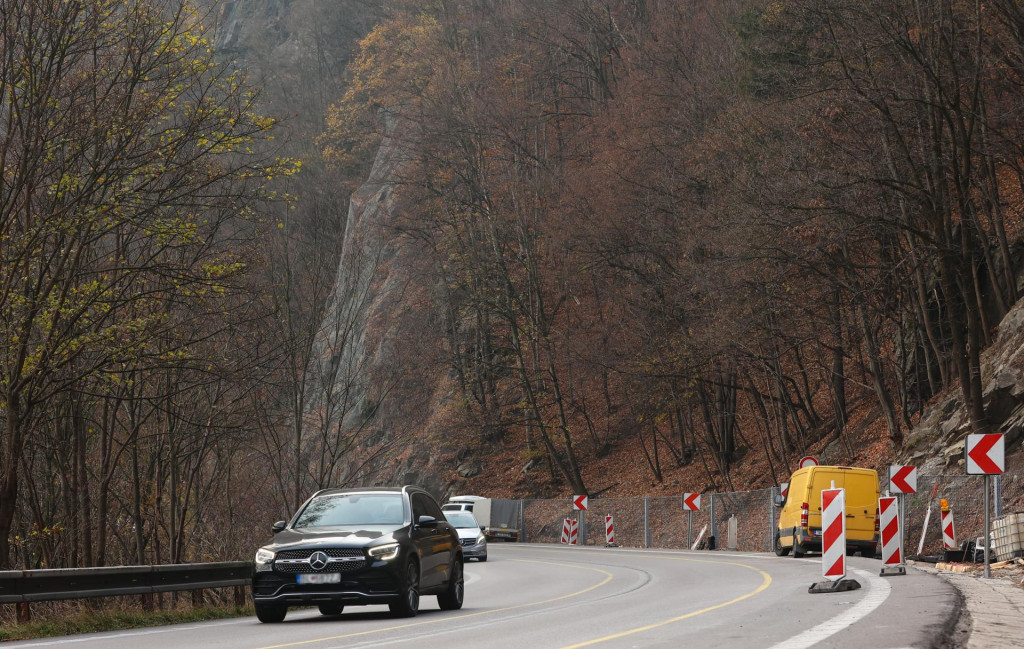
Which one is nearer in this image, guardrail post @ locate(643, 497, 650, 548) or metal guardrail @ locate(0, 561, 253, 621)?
metal guardrail @ locate(0, 561, 253, 621)

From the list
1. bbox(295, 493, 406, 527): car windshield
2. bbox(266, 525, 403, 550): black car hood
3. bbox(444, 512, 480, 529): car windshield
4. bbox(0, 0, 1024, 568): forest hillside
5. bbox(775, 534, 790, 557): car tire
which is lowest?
bbox(775, 534, 790, 557): car tire

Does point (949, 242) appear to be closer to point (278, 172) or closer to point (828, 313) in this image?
point (828, 313)

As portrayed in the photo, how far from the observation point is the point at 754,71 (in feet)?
127

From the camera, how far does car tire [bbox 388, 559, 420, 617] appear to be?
14617mm

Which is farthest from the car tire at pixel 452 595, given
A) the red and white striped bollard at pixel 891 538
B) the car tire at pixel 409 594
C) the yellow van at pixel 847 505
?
the yellow van at pixel 847 505

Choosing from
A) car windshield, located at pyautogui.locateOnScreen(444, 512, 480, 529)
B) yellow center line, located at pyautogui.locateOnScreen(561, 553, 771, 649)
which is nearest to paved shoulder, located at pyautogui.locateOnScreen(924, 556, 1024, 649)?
yellow center line, located at pyautogui.locateOnScreen(561, 553, 771, 649)

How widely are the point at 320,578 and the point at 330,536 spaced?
656mm

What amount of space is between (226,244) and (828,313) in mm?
19650

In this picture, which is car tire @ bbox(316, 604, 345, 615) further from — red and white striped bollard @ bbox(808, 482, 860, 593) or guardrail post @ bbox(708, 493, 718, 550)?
guardrail post @ bbox(708, 493, 718, 550)

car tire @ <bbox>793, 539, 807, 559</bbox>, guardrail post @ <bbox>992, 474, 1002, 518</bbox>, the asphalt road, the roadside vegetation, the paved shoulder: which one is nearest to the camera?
the paved shoulder

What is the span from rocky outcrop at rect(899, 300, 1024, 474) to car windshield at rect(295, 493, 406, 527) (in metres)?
18.5

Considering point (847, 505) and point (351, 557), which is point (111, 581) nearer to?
point (351, 557)

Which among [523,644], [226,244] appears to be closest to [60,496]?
[226,244]

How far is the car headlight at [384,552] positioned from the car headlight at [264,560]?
3.95 ft
